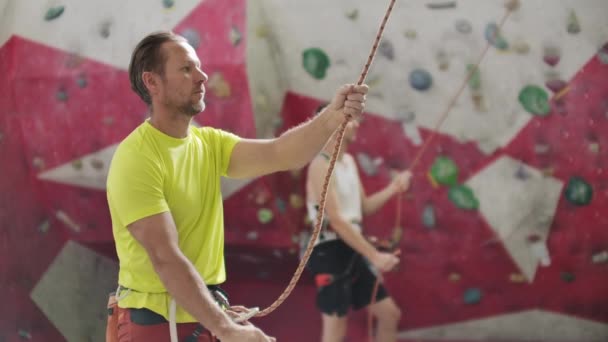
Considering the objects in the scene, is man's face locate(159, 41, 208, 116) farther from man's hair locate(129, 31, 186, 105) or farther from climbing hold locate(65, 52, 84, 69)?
climbing hold locate(65, 52, 84, 69)

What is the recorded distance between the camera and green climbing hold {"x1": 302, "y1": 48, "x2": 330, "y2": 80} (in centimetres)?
383

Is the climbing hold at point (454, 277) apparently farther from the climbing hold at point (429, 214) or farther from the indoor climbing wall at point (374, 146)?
the climbing hold at point (429, 214)

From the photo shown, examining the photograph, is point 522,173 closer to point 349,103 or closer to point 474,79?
point 474,79

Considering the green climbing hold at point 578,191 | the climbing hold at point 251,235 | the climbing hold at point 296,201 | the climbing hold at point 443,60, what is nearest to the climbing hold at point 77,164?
the climbing hold at point 251,235

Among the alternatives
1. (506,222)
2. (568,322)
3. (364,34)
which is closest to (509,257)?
(506,222)

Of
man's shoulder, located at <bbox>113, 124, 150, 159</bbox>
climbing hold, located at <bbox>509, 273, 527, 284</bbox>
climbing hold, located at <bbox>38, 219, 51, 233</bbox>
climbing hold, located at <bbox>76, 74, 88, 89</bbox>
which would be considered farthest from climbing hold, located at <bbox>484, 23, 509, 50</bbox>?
man's shoulder, located at <bbox>113, 124, 150, 159</bbox>

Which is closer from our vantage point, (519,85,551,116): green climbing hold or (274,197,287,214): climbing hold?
(519,85,551,116): green climbing hold

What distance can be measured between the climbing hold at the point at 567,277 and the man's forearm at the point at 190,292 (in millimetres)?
2381

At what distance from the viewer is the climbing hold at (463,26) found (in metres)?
3.67

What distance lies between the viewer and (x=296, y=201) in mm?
3906

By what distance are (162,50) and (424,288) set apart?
7.51 feet

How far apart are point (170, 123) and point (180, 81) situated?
0.10m

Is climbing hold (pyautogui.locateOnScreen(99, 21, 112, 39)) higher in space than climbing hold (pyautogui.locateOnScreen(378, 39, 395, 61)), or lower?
higher

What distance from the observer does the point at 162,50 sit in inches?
78.7
